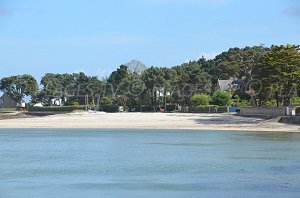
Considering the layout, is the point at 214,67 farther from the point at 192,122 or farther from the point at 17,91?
the point at 192,122

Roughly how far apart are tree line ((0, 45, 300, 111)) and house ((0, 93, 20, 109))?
137 cm

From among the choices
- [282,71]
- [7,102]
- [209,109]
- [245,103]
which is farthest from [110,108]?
[282,71]

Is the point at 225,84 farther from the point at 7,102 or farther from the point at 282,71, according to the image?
the point at 7,102

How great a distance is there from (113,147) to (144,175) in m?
15.0

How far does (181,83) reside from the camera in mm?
102188

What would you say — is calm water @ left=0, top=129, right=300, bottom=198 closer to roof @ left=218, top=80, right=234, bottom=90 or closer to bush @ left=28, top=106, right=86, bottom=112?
bush @ left=28, top=106, right=86, bottom=112

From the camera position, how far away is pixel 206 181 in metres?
22.7

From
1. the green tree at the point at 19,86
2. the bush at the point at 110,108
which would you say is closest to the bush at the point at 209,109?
the bush at the point at 110,108

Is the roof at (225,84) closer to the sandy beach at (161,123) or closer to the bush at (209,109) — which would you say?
the bush at (209,109)

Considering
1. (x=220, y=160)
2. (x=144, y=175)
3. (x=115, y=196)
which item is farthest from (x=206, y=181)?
(x=220, y=160)

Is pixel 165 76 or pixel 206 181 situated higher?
pixel 165 76

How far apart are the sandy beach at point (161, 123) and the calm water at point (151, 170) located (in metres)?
17.4

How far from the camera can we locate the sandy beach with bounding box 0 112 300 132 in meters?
58.2

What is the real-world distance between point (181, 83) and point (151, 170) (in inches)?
3010
